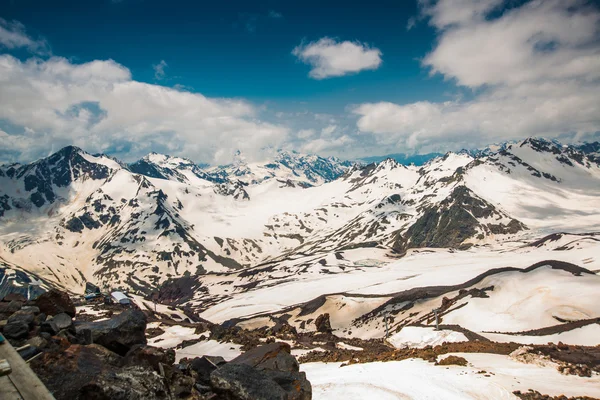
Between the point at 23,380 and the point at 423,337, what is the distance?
171ft

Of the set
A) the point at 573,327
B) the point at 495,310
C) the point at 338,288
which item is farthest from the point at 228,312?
the point at 573,327

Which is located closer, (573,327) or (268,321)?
(573,327)

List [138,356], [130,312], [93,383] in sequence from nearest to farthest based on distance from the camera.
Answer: [93,383] < [138,356] < [130,312]

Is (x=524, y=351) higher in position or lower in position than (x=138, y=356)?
lower

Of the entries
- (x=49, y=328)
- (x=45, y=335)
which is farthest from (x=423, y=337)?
(x=45, y=335)

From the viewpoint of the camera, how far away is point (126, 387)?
9.52 m

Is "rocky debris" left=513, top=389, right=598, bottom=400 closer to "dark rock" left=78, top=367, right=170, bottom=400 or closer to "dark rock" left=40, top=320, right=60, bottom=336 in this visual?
"dark rock" left=78, top=367, right=170, bottom=400

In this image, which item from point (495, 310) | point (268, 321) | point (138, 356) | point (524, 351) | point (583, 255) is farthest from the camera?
point (583, 255)

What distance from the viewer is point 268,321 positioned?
122m

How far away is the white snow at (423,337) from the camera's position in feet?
155

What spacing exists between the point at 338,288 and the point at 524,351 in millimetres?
137630

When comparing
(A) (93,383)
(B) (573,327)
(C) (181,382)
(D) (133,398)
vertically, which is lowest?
(B) (573,327)

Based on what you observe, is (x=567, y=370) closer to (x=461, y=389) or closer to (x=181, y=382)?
(x=461, y=389)

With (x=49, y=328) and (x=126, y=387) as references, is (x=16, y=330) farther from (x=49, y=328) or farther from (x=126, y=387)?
(x=126, y=387)
